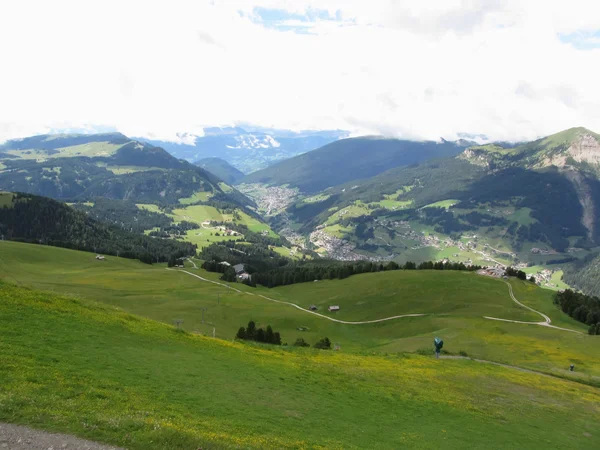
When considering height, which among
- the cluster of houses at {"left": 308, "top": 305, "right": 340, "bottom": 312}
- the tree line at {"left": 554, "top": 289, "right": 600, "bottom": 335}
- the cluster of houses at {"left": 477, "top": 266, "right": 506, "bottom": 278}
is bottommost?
the cluster of houses at {"left": 308, "top": 305, "right": 340, "bottom": 312}

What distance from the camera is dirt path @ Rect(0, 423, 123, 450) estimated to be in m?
18.0

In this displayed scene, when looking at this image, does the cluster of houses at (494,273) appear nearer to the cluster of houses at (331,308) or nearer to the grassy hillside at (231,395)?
the cluster of houses at (331,308)

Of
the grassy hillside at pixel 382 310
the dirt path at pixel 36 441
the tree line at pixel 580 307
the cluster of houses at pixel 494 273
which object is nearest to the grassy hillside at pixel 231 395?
the dirt path at pixel 36 441

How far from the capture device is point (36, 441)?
725 inches

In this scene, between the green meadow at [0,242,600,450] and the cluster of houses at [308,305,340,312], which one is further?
the cluster of houses at [308,305,340,312]

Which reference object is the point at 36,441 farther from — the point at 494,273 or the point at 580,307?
the point at 494,273

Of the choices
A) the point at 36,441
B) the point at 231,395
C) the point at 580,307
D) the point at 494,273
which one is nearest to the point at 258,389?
the point at 231,395

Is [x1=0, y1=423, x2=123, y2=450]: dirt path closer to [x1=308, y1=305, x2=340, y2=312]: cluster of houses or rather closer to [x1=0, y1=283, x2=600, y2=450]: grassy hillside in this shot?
[x1=0, y1=283, x2=600, y2=450]: grassy hillside

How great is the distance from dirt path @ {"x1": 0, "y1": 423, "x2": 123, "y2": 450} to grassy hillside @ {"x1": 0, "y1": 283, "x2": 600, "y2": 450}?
0.60m

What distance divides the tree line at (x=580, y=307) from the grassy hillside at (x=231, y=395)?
7894 centimetres

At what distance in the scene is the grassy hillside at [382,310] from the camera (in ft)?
286

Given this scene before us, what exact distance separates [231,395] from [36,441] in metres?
16.3

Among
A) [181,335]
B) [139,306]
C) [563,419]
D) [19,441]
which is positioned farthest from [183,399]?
[139,306]

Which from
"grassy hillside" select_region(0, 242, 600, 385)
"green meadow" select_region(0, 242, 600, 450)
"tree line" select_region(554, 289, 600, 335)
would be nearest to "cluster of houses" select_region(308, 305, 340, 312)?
"grassy hillside" select_region(0, 242, 600, 385)
